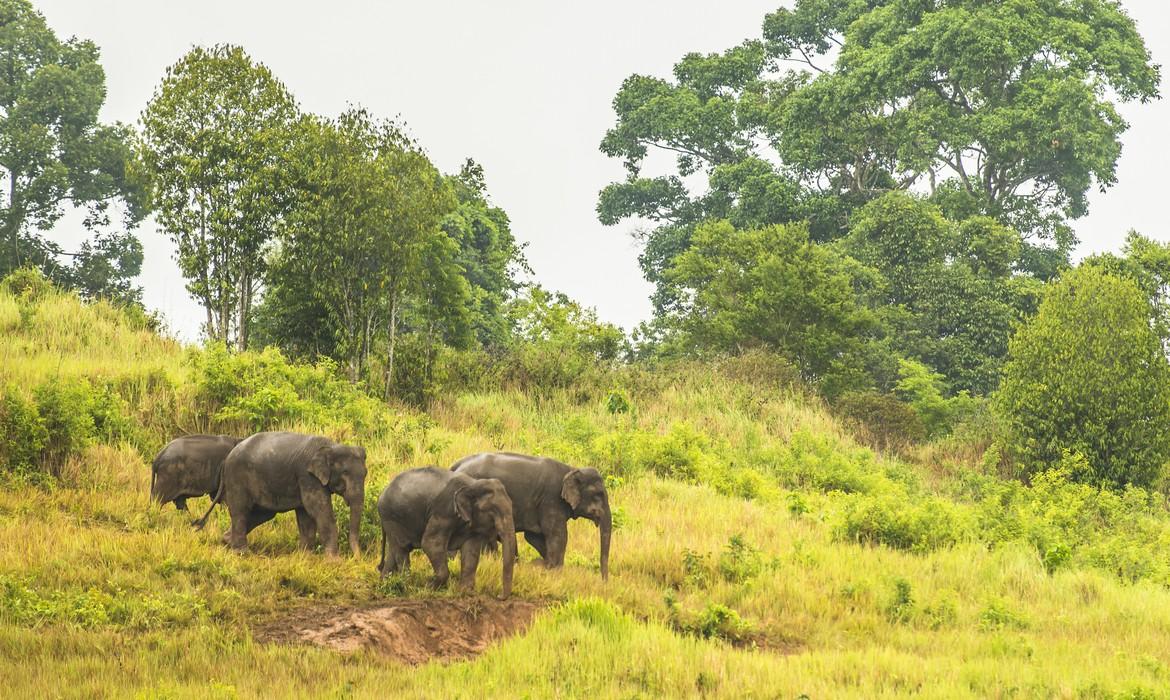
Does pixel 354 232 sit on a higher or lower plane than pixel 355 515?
higher

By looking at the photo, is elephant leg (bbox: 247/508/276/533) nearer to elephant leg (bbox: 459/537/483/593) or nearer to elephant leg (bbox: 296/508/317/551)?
elephant leg (bbox: 296/508/317/551)

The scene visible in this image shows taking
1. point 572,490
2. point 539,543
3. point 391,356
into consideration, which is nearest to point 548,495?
point 572,490

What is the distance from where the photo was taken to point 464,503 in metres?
12.7

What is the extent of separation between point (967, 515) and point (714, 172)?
3924 centimetres

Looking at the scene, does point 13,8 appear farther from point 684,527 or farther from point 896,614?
point 896,614

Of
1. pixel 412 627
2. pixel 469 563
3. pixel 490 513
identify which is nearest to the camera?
pixel 412 627

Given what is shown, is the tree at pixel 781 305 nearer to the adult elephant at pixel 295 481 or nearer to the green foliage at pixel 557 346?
the green foliage at pixel 557 346

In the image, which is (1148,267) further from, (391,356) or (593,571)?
(593,571)

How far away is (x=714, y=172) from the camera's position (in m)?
57.8

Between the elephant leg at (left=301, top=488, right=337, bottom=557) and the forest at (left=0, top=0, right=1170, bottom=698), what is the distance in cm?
40

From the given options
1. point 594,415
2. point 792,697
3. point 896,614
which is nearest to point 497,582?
point 792,697

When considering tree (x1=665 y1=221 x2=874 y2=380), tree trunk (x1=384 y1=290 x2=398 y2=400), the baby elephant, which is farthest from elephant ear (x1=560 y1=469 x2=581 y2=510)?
tree (x1=665 y1=221 x2=874 y2=380)

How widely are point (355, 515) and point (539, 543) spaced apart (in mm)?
2108

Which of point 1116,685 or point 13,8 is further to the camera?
point 13,8
